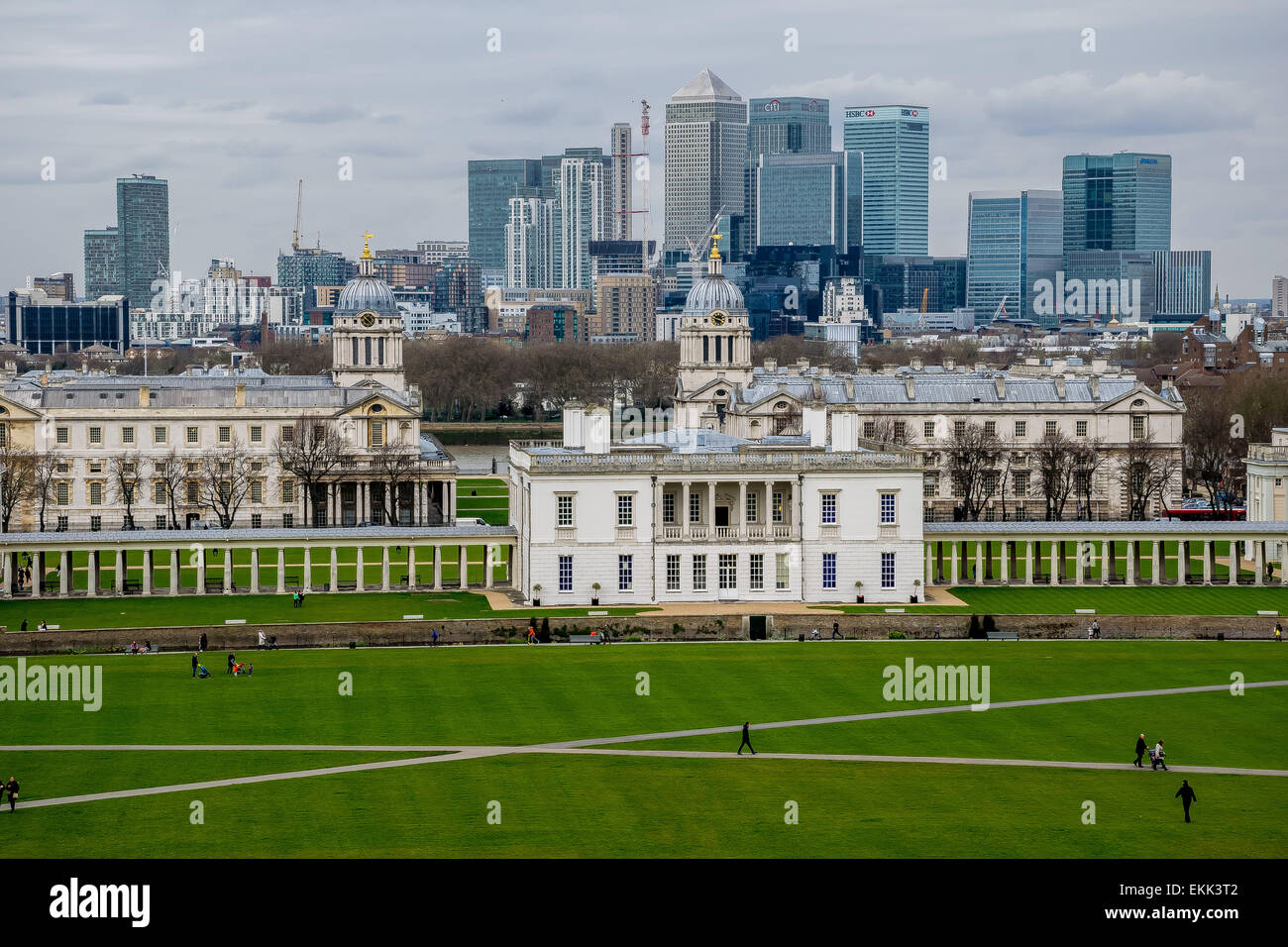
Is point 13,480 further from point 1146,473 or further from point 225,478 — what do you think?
point 1146,473

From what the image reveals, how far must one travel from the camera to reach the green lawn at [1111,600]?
83000mm

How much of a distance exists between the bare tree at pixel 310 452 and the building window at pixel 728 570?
107 ft

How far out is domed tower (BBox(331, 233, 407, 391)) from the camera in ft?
437

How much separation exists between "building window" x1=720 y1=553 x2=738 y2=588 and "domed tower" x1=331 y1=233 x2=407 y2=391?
50.5m

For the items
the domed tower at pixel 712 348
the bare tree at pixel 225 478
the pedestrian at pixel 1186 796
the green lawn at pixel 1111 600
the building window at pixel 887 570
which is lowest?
the green lawn at pixel 1111 600

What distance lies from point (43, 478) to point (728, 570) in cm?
4160

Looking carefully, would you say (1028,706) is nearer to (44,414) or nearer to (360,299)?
(44,414)

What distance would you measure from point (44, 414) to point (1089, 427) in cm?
5919

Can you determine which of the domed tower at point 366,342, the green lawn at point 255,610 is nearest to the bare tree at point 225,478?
the domed tower at point 366,342

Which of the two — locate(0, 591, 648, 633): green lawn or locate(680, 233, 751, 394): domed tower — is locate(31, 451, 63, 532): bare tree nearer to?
locate(0, 591, 648, 633): green lawn

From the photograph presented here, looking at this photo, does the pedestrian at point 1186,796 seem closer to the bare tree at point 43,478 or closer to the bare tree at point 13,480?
the bare tree at point 13,480

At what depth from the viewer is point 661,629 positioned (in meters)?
78.1

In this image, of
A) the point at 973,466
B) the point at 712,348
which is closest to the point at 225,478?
the point at 712,348
